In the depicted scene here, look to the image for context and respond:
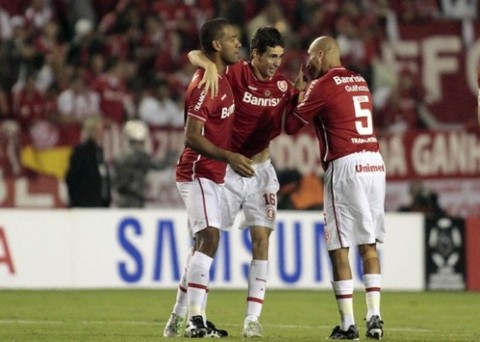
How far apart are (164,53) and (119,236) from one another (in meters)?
5.49

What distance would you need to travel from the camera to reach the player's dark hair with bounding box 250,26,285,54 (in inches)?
420

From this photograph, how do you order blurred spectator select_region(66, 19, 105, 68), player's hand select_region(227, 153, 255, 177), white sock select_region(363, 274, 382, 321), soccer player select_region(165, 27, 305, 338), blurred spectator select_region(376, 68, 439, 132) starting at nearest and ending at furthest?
player's hand select_region(227, 153, 255, 177) → white sock select_region(363, 274, 382, 321) → soccer player select_region(165, 27, 305, 338) → blurred spectator select_region(66, 19, 105, 68) → blurred spectator select_region(376, 68, 439, 132)

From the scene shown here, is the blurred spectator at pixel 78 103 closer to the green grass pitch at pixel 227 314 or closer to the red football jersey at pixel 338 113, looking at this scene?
the green grass pitch at pixel 227 314

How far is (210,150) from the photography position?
33.1ft

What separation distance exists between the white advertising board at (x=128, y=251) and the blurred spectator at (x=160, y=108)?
10.5 ft

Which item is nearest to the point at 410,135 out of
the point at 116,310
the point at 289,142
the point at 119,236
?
the point at 289,142

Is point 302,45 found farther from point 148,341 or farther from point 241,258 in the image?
point 148,341

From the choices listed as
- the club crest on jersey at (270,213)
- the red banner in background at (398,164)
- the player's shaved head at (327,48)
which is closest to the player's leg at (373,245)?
the club crest on jersey at (270,213)

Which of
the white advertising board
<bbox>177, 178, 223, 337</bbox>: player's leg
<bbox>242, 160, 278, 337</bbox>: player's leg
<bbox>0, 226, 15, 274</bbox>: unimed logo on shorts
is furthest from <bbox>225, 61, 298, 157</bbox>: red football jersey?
<bbox>0, 226, 15, 274</bbox>: unimed logo on shorts

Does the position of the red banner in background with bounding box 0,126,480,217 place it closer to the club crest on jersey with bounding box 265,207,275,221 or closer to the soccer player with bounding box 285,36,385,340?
the club crest on jersey with bounding box 265,207,275,221

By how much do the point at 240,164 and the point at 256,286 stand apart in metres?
1.14

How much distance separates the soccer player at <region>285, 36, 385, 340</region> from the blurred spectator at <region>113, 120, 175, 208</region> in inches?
311

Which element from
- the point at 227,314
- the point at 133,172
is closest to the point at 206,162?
the point at 227,314

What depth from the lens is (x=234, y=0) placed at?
2247 centimetres
